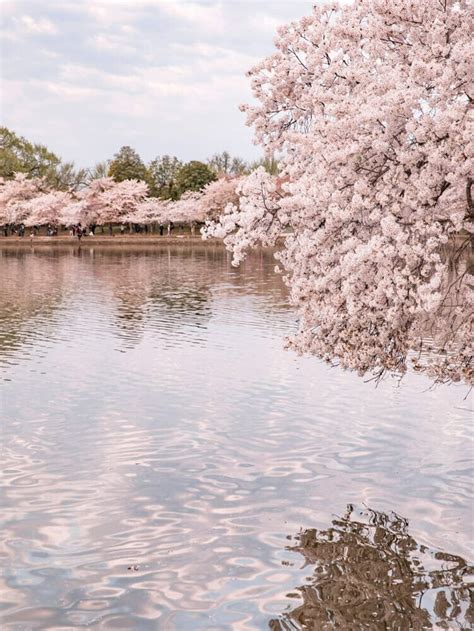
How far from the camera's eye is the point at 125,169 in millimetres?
126688

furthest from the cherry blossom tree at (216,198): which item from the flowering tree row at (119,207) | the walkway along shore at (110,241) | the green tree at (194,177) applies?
the green tree at (194,177)

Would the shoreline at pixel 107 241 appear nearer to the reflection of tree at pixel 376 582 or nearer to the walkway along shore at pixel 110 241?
the walkway along shore at pixel 110 241

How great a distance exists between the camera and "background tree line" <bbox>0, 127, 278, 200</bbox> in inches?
4840

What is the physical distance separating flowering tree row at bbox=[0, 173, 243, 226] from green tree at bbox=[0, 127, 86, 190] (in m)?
19.5

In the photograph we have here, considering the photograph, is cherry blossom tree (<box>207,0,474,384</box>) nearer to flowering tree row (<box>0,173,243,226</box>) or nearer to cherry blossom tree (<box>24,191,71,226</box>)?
flowering tree row (<box>0,173,243,226</box>)

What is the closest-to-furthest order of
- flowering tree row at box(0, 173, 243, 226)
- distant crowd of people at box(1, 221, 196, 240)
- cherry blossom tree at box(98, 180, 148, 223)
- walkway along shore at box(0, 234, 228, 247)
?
walkway along shore at box(0, 234, 228, 247) → flowering tree row at box(0, 173, 243, 226) → cherry blossom tree at box(98, 180, 148, 223) → distant crowd of people at box(1, 221, 196, 240)

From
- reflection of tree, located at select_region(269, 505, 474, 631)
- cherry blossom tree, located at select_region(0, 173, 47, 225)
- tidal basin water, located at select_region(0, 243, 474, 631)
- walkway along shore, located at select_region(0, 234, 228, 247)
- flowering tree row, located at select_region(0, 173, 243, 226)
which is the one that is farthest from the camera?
cherry blossom tree, located at select_region(0, 173, 47, 225)

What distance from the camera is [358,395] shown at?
→ 1956 centimetres

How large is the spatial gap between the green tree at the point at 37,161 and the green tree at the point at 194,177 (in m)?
26.0

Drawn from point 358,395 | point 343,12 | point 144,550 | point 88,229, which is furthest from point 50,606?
point 88,229

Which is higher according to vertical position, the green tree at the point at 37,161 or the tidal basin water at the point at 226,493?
the green tree at the point at 37,161

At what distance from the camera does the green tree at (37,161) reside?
140 meters

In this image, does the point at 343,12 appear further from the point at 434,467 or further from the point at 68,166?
the point at 68,166

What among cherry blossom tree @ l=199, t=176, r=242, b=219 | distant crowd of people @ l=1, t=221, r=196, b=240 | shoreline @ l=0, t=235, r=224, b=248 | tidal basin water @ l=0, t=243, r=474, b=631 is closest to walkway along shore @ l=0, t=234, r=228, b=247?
shoreline @ l=0, t=235, r=224, b=248
